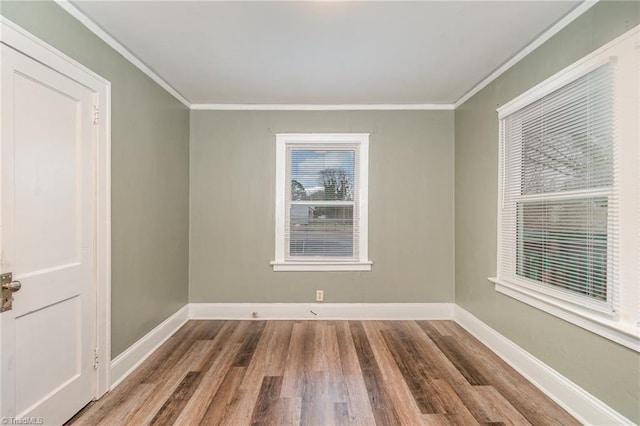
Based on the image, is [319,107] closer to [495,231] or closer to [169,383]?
[495,231]

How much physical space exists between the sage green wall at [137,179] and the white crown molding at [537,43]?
3.18m

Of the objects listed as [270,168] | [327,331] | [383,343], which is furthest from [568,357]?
[270,168]

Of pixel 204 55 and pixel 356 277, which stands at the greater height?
pixel 204 55

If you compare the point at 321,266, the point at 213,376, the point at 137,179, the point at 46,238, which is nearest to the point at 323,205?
the point at 321,266

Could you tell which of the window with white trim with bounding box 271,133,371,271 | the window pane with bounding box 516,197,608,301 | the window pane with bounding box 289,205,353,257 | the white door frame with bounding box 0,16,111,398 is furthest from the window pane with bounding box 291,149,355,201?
the white door frame with bounding box 0,16,111,398

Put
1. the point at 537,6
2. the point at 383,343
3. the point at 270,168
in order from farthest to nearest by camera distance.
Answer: the point at 270,168 < the point at 383,343 < the point at 537,6

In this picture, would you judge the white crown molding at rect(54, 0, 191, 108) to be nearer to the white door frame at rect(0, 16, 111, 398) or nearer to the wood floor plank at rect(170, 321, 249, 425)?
the white door frame at rect(0, 16, 111, 398)

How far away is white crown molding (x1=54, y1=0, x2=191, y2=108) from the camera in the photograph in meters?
1.87

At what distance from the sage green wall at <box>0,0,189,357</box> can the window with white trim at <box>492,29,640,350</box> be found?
3192 millimetres

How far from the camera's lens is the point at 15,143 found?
154 cm

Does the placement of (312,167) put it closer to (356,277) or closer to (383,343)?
(356,277)

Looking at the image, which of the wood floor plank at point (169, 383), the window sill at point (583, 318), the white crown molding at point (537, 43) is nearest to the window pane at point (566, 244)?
the window sill at point (583, 318)

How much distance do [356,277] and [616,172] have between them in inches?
99.9

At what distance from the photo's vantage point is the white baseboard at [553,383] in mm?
1747
